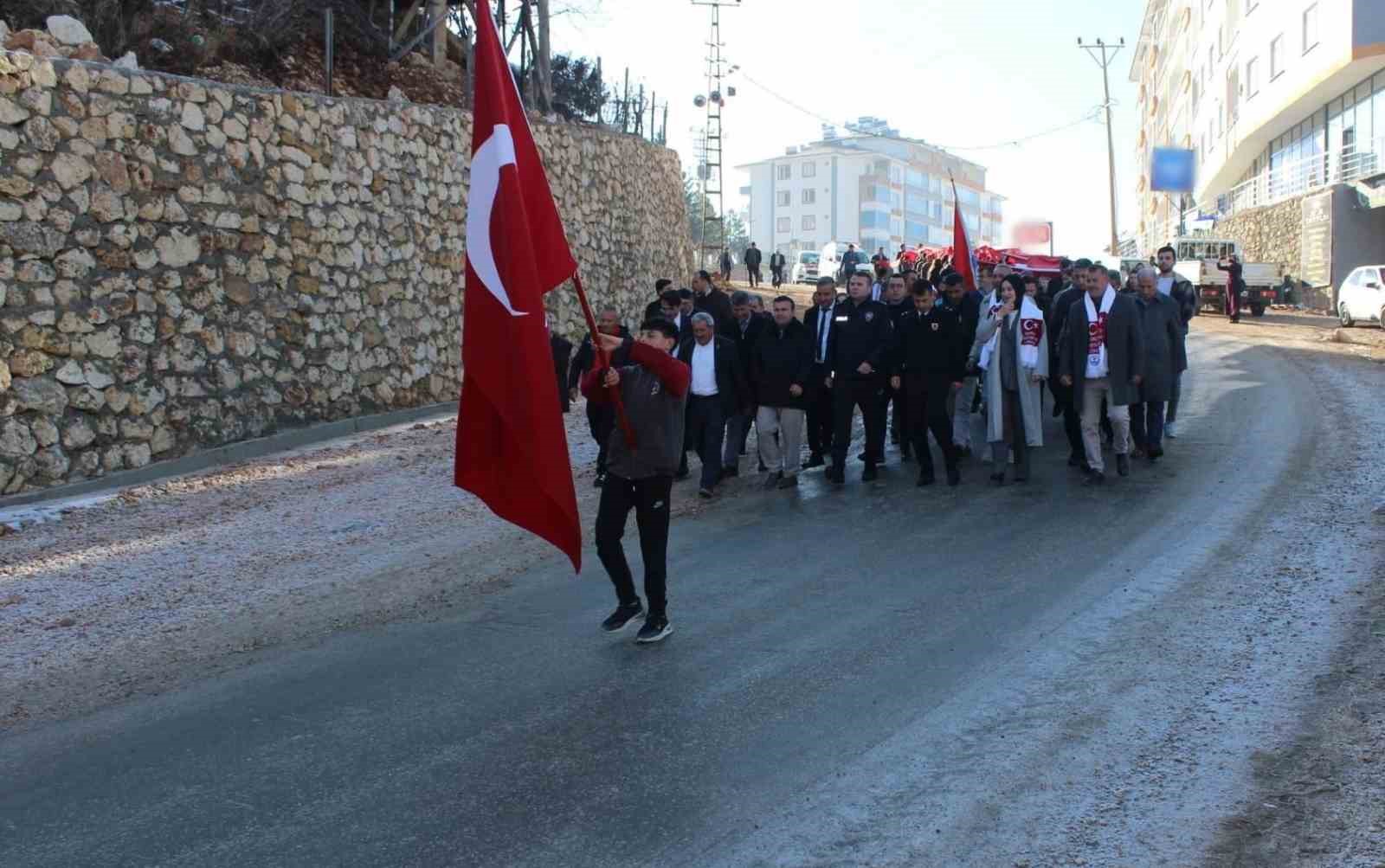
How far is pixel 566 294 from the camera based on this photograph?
889 inches

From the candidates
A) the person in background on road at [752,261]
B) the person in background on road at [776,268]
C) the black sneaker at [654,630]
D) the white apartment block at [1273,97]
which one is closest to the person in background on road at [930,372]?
the black sneaker at [654,630]

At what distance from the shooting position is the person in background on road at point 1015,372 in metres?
12.1

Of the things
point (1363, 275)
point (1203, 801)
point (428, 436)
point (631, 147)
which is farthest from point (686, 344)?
point (1363, 275)

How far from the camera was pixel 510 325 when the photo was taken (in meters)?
6.14

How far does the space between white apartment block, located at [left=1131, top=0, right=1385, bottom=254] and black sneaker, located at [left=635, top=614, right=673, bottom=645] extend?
37.1m

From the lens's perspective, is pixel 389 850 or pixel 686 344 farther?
pixel 686 344

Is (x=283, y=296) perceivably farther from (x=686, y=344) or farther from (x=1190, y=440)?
(x=1190, y=440)

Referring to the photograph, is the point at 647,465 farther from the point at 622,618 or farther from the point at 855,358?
the point at 855,358

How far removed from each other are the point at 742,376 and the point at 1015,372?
2.62 metres

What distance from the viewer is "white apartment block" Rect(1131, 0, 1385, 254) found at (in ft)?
126

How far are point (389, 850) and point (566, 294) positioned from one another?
1862cm

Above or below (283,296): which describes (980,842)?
below

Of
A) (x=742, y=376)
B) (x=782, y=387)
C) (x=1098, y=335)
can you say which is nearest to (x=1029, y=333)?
(x=1098, y=335)

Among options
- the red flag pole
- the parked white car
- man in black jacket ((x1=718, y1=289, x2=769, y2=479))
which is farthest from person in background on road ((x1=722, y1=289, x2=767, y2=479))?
the parked white car
